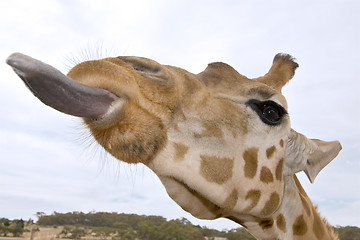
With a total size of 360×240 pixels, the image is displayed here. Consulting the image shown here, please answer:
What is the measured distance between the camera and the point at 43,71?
1.78 meters

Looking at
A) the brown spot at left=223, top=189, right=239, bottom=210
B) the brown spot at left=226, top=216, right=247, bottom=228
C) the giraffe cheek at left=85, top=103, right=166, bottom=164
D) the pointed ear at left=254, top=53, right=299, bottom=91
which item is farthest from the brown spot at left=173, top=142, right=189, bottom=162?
the pointed ear at left=254, top=53, right=299, bottom=91

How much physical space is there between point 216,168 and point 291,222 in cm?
158

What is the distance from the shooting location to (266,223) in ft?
11.9

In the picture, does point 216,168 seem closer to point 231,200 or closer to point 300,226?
A: point 231,200

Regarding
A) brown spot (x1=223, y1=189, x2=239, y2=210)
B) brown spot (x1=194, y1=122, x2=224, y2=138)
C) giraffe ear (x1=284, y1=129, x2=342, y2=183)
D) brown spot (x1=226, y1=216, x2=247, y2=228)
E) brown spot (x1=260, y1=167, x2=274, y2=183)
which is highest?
giraffe ear (x1=284, y1=129, x2=342, y2=183)

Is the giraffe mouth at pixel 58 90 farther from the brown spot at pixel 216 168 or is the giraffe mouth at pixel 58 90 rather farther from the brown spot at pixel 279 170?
the brown spot at pixel 279 170

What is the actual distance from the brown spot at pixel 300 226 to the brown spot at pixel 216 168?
1.44m

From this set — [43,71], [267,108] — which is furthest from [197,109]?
[43,71]

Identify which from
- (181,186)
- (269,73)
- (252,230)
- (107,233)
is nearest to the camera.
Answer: (181,186)

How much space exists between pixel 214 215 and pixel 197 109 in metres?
1.11

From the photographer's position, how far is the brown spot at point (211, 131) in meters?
2.80

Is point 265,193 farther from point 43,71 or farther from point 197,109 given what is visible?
point 43,71

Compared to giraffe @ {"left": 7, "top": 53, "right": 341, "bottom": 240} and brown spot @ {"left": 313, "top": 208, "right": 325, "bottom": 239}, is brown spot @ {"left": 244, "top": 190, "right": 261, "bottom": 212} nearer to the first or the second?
giraffe @ {"left": 7, "top": 53, "right": 341, "bottom": 240}

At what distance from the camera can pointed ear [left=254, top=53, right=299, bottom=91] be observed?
162 inches
